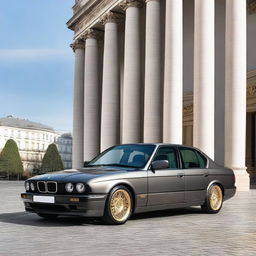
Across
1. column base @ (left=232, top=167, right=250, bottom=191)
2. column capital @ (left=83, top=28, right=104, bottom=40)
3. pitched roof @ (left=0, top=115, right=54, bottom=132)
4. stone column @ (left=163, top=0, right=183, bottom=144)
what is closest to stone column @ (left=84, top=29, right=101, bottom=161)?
column capital @ (left=83, top=28, right=104, bottom=40)

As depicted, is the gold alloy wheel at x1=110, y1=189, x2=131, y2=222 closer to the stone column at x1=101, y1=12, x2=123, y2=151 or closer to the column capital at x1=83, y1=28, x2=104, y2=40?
the stone column at x1=101, y1=12, x2=123, y2=151

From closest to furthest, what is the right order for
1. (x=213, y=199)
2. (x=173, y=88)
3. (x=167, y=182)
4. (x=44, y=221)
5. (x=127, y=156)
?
1. (x=44, y=221)
2. (x=167, y=182)
3. (x=127, y=156)
4. (x=213, y=199)
5. (x=173, y=88)

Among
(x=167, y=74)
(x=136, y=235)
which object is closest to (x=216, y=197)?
(x=136, y=235)

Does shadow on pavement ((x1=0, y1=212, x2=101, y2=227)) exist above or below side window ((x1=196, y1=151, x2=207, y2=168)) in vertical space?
below

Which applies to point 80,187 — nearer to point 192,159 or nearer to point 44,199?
point 44,199

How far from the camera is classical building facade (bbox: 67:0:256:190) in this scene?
23.9 m

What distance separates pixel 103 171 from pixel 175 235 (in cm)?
234

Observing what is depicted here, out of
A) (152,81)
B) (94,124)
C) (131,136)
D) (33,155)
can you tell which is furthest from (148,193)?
(33,155)

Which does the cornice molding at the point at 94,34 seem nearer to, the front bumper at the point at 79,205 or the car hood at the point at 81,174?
the car hood at the point at 81,174

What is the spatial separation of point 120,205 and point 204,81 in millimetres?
14679

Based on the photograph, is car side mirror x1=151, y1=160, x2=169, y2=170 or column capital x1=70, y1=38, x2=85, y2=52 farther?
column capital x1=70, y1=38, x2=85, y2=52

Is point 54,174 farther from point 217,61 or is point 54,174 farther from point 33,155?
point 33,155

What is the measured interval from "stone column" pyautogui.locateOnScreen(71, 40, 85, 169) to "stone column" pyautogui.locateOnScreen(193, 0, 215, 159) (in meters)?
19.6

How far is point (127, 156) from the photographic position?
11812 millimetres
